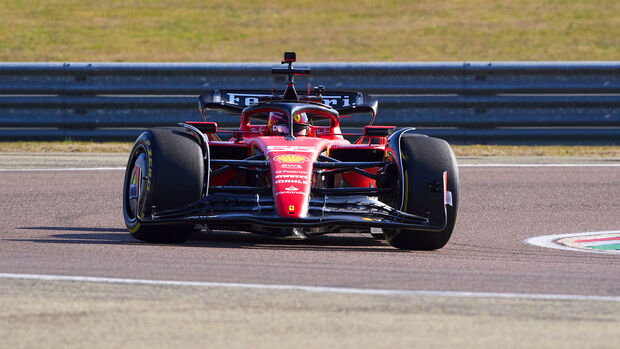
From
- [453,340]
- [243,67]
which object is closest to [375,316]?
[453,340]

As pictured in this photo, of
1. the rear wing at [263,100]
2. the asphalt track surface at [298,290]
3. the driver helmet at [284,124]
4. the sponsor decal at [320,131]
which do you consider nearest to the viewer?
the asphalt track surface at [298,290]

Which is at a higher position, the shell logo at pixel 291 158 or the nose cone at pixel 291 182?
the shell logo at pixel 291 158

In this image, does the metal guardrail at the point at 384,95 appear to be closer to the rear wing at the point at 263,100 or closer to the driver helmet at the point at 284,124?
the rear wing at the point at 263,100

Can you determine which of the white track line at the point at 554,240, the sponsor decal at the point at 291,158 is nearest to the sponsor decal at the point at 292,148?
the sponsor decal at the point at 291,158

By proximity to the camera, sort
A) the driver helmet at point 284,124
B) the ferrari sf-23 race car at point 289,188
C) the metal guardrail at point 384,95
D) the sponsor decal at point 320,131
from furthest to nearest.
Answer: the metal guardrail at point 384,95 → the sponsor decal at point 320,131 → the driver helmet at point 284,124 → the ferrari sf-23 race car at point 289,188

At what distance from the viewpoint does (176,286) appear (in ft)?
20.0

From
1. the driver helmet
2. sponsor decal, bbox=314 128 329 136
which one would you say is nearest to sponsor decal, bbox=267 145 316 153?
the driver helmet

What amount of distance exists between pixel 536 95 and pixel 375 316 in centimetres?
1149

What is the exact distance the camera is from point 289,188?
8172mm

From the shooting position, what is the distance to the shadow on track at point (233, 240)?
27.7ft

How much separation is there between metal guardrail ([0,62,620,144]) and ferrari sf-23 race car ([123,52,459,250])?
7094 mm

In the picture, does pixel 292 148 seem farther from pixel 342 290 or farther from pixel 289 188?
pixel 342 290

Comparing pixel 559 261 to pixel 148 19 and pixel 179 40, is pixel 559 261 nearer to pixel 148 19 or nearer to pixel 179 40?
pixel 179 40

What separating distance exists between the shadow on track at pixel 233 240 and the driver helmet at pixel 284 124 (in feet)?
2.79
